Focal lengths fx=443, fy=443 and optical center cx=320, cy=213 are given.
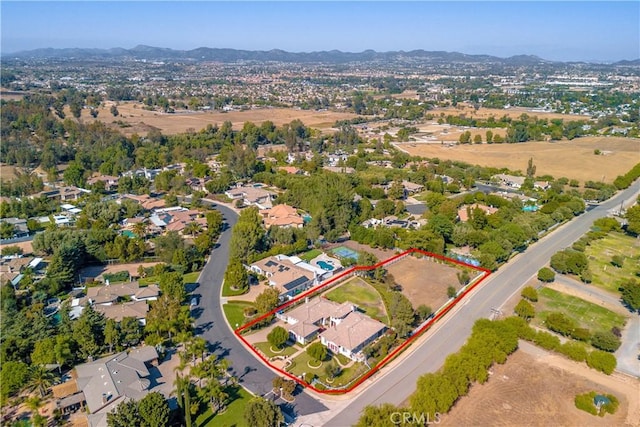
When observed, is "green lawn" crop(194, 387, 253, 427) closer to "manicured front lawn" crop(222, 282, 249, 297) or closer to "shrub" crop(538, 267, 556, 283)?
"manicured front lawn" crop(222, 282, 249, 297)

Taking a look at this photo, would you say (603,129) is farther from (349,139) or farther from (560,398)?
(560,398)

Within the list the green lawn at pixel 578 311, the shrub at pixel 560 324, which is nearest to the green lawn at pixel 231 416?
the shrub at pixel 560 324

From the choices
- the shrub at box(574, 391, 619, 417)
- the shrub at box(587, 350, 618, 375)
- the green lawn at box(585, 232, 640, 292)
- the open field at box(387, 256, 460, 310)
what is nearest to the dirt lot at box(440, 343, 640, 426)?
the shrub at box(574, 391, 619, 417)

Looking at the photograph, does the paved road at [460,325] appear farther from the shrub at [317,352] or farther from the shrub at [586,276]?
the shrub at [586,276]

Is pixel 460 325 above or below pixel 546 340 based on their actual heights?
below

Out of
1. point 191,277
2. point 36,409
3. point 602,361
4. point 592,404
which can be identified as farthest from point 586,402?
point 191,277

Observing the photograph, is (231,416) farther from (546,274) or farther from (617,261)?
(617,261)
